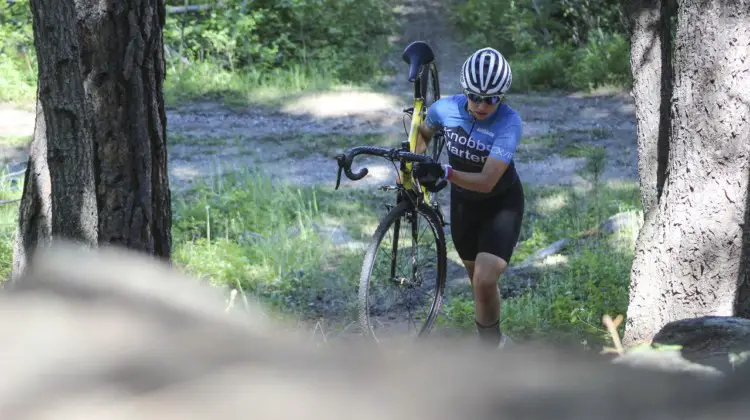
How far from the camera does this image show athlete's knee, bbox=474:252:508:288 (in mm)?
5352

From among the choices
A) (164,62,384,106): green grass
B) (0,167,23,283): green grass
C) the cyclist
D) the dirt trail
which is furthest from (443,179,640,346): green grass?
(164,62,384,106): green grass

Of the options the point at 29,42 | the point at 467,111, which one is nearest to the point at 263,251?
the point at 467,111

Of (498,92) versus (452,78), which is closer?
(498,92)

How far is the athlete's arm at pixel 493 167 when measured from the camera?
5113 millimetres

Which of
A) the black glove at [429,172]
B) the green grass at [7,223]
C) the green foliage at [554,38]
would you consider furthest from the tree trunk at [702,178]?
the green foliage at [554,38]

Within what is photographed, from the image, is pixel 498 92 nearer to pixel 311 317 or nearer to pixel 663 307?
pixel 663 307

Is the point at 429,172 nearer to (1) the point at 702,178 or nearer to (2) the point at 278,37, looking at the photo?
(1) the point at 702,178

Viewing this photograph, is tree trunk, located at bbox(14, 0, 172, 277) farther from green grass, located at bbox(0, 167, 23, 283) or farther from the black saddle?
the black saddle

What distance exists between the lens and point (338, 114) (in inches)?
512

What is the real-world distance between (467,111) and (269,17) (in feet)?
38.7

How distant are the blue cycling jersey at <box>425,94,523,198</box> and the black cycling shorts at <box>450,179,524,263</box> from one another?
0.07 meters

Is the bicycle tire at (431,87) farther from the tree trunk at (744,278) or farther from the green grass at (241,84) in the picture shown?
the green grass at (241,84)

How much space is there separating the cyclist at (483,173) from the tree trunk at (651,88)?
897 millimetres

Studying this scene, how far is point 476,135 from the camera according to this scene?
5305mm
